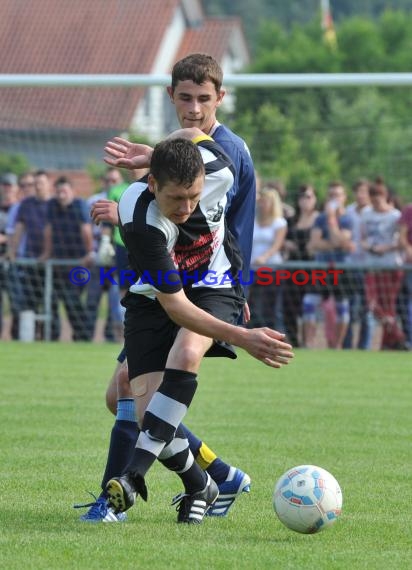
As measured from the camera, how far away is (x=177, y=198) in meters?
4.86

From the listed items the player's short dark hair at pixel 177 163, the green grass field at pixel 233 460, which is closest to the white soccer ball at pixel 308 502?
the green grass field at pixel 233 460

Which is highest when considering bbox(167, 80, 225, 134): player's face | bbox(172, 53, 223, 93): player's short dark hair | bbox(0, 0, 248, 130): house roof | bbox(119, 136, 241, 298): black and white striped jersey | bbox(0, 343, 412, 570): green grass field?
bbox(0, 0, 248, 130): house roof

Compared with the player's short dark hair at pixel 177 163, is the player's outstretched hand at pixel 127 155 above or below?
above

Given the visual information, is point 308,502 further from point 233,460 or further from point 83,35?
point 83,35

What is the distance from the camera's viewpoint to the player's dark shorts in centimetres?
526

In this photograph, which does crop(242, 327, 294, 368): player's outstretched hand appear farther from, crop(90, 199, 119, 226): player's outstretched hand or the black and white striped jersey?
crop(90, 199, 119, 226): player's outstretched hand

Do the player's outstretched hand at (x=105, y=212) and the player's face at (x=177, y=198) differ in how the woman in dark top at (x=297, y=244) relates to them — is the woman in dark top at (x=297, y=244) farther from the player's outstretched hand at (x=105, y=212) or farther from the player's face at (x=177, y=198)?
the player's face at (x=177, y=198)

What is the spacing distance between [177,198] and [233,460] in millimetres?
2487

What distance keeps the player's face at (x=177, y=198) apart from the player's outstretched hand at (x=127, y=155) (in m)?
0.43

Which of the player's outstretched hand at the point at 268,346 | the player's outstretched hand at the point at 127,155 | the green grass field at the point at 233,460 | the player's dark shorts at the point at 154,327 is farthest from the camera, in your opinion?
the player's outstretched hand at the point at 127,155

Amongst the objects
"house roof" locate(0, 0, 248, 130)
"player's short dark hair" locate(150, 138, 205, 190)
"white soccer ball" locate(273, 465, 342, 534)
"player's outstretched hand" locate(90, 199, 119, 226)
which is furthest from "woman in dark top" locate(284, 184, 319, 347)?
"house roof" locate(0, 0, 248, 130)

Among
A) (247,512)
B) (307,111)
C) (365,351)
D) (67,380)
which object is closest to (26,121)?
(307,111)

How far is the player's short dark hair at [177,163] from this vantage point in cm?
479

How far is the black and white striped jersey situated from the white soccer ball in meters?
0.95
